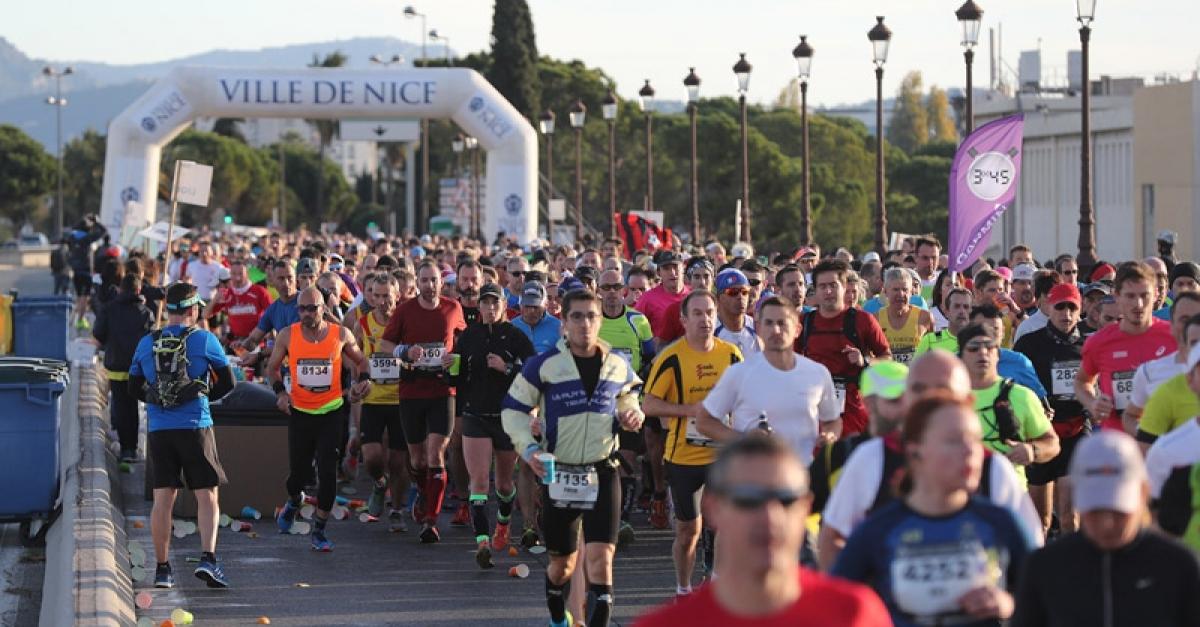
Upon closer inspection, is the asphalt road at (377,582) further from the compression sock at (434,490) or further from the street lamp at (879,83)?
the street lamp at (879,83)

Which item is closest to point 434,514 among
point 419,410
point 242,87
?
point 419,410

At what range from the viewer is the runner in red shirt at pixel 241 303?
18.3 meters

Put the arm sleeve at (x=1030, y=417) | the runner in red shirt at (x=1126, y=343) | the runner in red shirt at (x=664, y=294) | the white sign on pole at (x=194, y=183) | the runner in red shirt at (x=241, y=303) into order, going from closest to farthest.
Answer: the arm sleeve at (x=1030, y=417), the runner in red shirt at (x=1126, y=343), the runner in red shirt at (x=664, y=294), the runner in red shirt at (x=241, y=303), the white sign on pole at (x=194, y=183)

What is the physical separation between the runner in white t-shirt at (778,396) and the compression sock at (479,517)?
376cm

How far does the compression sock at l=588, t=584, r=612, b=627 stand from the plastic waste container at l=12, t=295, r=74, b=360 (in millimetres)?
Result: 16192

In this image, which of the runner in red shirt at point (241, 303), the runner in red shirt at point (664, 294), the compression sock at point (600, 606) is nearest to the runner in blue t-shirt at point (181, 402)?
the compression sock at point (600, 606)

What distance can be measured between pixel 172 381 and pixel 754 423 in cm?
392

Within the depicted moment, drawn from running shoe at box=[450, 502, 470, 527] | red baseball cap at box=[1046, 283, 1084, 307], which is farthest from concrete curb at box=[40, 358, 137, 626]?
red baseball cap at box=[1046, 283, 1084, 307]

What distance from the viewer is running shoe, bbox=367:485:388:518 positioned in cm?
1448

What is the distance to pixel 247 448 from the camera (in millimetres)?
14391

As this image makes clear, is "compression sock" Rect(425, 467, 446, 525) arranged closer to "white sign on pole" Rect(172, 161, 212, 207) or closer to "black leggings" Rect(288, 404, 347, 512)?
"black leggings" Rect(288, 404, 347, 512)

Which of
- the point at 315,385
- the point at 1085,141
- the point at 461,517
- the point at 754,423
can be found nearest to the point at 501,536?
the point at 461,517

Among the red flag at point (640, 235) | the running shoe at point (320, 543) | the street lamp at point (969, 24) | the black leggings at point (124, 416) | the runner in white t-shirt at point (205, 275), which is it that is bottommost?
the running shoe at point (320, 543)

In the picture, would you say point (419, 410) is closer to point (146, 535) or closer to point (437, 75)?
point (146, 535)
